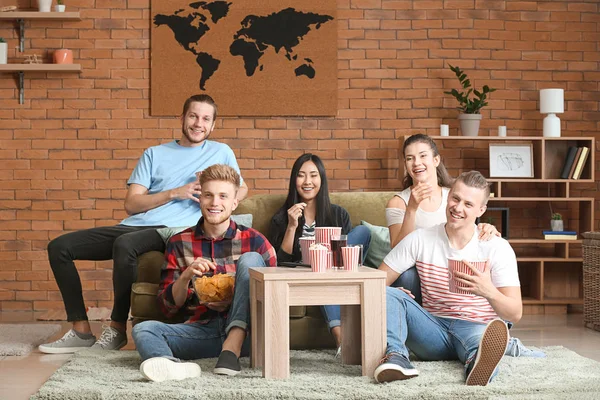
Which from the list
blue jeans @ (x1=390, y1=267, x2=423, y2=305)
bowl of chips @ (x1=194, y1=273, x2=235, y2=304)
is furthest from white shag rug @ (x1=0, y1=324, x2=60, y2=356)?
blue jeans @ (x1=390, y1=267, x2=423, y2=305)

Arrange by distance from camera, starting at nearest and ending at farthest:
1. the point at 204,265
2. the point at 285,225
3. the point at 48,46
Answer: the point at 204,265 < the point at 285,225 < the point at 48,46

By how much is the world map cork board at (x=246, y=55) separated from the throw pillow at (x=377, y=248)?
2008 millimetres

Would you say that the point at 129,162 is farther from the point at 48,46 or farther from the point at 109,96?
the point at 48,46

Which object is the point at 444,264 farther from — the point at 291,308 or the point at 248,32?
the point at 248,32

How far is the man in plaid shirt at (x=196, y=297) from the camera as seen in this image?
3238 millimetres

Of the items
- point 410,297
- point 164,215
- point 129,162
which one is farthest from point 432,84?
point 410,297

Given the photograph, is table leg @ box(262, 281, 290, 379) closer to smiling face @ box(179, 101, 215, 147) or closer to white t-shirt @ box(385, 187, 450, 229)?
white t-shirt @ box(385, 187, 450, 229)

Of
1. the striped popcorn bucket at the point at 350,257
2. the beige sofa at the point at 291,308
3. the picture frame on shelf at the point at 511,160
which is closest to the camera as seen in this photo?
the striped popcorn bucket at the point at 350,257

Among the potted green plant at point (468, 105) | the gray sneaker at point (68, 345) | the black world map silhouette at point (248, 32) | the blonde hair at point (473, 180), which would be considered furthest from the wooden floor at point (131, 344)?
the black world map silhouette at point (248, 32)

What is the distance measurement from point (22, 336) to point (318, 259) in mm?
2230

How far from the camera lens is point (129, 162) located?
6004mm

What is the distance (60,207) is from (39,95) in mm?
824

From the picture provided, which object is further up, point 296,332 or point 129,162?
point 129,162

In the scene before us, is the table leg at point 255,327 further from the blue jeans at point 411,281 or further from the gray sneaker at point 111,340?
the gray sneaker at point 111,340
